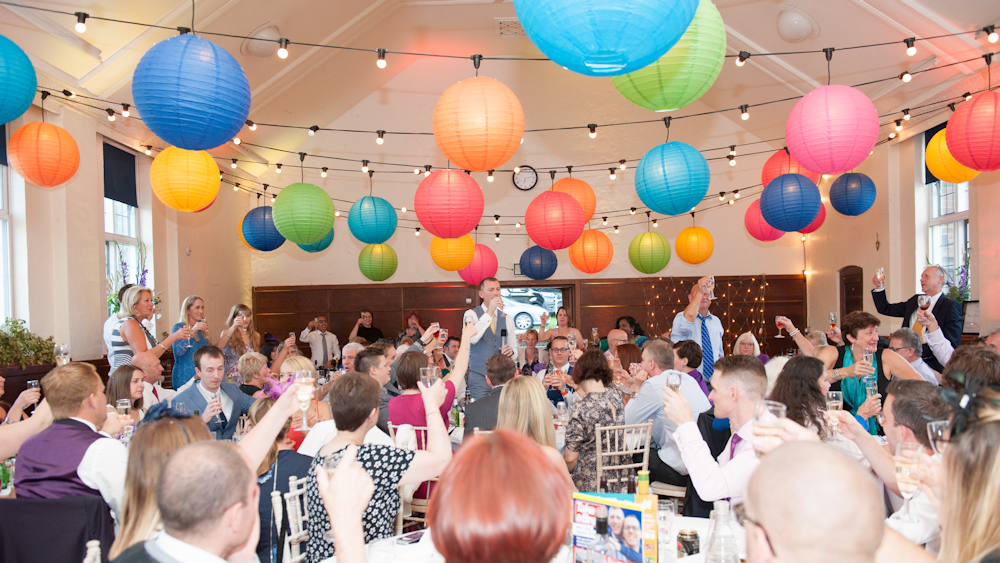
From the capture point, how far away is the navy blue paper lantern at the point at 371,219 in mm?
7645

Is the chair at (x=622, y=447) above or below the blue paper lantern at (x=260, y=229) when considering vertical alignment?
below

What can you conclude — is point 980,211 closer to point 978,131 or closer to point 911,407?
point 978,131

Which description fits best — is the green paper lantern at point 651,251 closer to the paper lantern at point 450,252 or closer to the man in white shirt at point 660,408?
the paper lantern at point 450,252

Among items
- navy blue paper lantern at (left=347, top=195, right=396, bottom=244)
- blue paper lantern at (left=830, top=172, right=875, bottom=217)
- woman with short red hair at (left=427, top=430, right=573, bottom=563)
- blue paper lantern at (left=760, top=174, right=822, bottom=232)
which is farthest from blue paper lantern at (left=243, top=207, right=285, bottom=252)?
woman with short red hair at (left=427, top=430, right=573, bottom=563)

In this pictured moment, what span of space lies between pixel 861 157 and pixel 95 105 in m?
7.36

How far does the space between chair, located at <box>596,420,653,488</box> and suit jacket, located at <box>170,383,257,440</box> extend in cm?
230

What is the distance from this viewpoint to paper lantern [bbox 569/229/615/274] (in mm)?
8281

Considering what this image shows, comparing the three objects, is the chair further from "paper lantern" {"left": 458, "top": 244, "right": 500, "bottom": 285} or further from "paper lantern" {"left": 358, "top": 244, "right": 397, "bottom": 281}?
"paper lantern" {"left": 358, "top": 244, "right": 397, "bottom": 281}

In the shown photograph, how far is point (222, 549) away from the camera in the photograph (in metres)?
1.54

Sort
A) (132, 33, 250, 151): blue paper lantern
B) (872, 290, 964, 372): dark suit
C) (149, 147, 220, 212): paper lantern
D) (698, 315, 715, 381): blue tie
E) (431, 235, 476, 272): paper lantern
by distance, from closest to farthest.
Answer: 1. (132, 33, 250, 151): blue paper lantern
2. (149, 147, 220, 212): paper lantern
3. (872, 290, 964, 372): dark suit
4. (698, 315, 715, 381): blue tie
5. (431, 235, 476, 272): paper lantern

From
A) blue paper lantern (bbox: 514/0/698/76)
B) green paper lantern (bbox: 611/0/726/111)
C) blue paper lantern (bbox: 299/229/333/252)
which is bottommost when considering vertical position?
blue paper lantern (bbox: 299/229/333/252)

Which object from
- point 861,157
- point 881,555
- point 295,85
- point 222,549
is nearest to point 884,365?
point 861,157

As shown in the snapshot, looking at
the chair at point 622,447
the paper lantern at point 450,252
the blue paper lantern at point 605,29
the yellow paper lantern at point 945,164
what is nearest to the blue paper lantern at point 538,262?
the paper lantern at point 450,252

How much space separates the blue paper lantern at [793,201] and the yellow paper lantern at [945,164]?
1135mm
